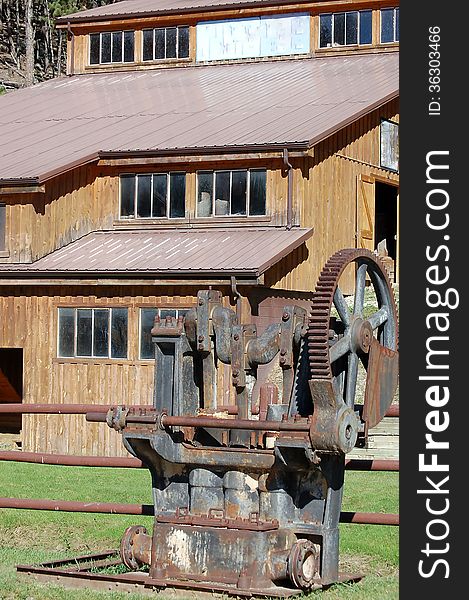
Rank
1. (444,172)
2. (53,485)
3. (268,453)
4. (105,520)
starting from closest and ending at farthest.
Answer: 1. (444,172)
2. (268,453)
3. (105,520)
4. (53,485)

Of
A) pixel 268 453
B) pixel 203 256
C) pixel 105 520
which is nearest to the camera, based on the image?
pixel 268 453

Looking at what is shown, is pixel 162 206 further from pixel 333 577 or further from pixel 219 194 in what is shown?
pixel 333 577

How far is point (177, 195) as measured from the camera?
27.9 m

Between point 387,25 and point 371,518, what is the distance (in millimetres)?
27542

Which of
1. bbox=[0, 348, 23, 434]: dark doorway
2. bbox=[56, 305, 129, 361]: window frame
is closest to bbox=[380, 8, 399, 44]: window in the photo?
bbox=[56, 305, 129, 361]: window frame

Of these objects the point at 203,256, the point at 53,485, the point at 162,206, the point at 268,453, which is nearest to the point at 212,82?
the point at 162,206

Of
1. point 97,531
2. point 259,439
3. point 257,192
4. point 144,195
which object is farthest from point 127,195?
point 259,439

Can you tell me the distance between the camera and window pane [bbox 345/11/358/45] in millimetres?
35094

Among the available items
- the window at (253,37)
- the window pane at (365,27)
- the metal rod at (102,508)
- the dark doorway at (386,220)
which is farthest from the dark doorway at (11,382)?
the metal rod at (102,508)

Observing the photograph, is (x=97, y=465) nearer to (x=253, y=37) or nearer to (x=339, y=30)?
(x=339, y=30)

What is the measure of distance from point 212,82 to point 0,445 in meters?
12.2

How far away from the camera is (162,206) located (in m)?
28.1

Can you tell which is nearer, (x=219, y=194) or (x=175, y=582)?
(x=175, y=582)

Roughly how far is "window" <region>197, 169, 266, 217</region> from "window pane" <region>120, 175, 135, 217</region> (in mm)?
1593
